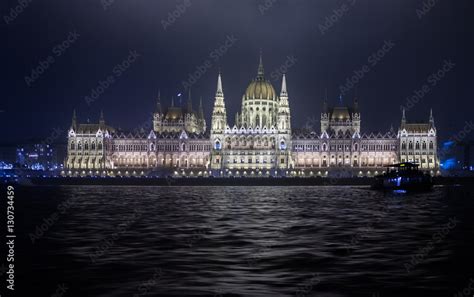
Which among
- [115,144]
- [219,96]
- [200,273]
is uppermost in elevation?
[219,96]

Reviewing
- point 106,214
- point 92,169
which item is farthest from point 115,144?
point 106,214

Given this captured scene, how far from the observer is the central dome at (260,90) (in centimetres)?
17925

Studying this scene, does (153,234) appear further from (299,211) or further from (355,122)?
(355,122)

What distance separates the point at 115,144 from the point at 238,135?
1515 inches

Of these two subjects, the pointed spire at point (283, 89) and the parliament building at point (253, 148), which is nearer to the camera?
the parliament building at point (253, 148)

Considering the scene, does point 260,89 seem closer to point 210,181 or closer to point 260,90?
point 260,90

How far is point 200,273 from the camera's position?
25266mm
